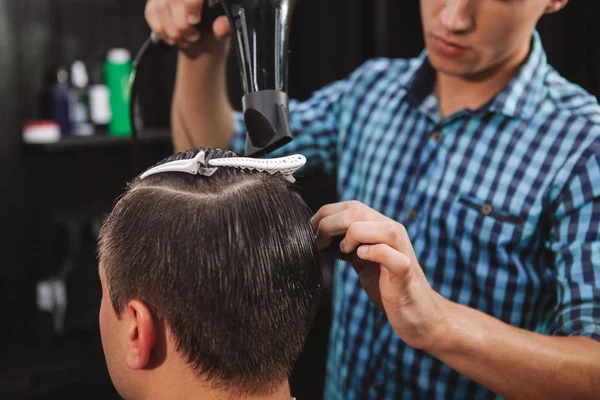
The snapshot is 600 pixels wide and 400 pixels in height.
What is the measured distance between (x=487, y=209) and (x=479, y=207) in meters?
0.02

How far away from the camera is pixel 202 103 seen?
1.81 meters

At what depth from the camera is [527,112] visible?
1613 mm

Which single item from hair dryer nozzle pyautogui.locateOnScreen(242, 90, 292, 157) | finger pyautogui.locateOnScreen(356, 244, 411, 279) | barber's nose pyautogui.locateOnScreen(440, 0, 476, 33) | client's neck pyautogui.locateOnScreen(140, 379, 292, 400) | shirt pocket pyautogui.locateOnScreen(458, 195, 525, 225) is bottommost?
client's neck pyautogui.locateOnScreen(140, 379, 292, 400)

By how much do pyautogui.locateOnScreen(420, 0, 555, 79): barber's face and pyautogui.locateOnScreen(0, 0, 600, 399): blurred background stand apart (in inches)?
52.0

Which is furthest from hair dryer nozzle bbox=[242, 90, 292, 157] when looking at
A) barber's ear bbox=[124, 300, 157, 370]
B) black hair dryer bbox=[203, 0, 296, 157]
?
barber's ear bbox=[124, 300, 157, 370]

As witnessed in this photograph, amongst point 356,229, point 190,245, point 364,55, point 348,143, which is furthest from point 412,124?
point 364,55

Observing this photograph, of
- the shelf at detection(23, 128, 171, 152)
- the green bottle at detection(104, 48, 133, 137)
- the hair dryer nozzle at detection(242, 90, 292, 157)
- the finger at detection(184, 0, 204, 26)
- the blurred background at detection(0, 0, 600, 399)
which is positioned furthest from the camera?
the green bottle at detection(104, 48, 133, 137)

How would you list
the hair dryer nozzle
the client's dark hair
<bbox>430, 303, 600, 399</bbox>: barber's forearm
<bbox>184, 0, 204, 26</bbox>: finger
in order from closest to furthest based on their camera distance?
the client's dark hair, the hair dryer nozzle, <bbox>430, 303, 600, 399</bbox>: barber's forearm, <bbox>184, 0, 204, 26</bbox>: finger

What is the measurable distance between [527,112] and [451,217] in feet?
1.15

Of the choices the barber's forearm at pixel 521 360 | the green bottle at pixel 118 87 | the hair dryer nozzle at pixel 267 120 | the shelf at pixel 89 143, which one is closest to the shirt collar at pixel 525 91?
the barber's forearm at pixel 521 360

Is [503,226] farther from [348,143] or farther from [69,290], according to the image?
[69,290]

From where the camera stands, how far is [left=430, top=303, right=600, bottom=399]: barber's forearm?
1247 mm

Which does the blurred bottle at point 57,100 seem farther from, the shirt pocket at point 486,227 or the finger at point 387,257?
the finger at point 387,257

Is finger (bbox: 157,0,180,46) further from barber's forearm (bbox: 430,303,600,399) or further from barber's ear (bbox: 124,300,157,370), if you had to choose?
barber's forearm (bbox: 430,303,600,399)
